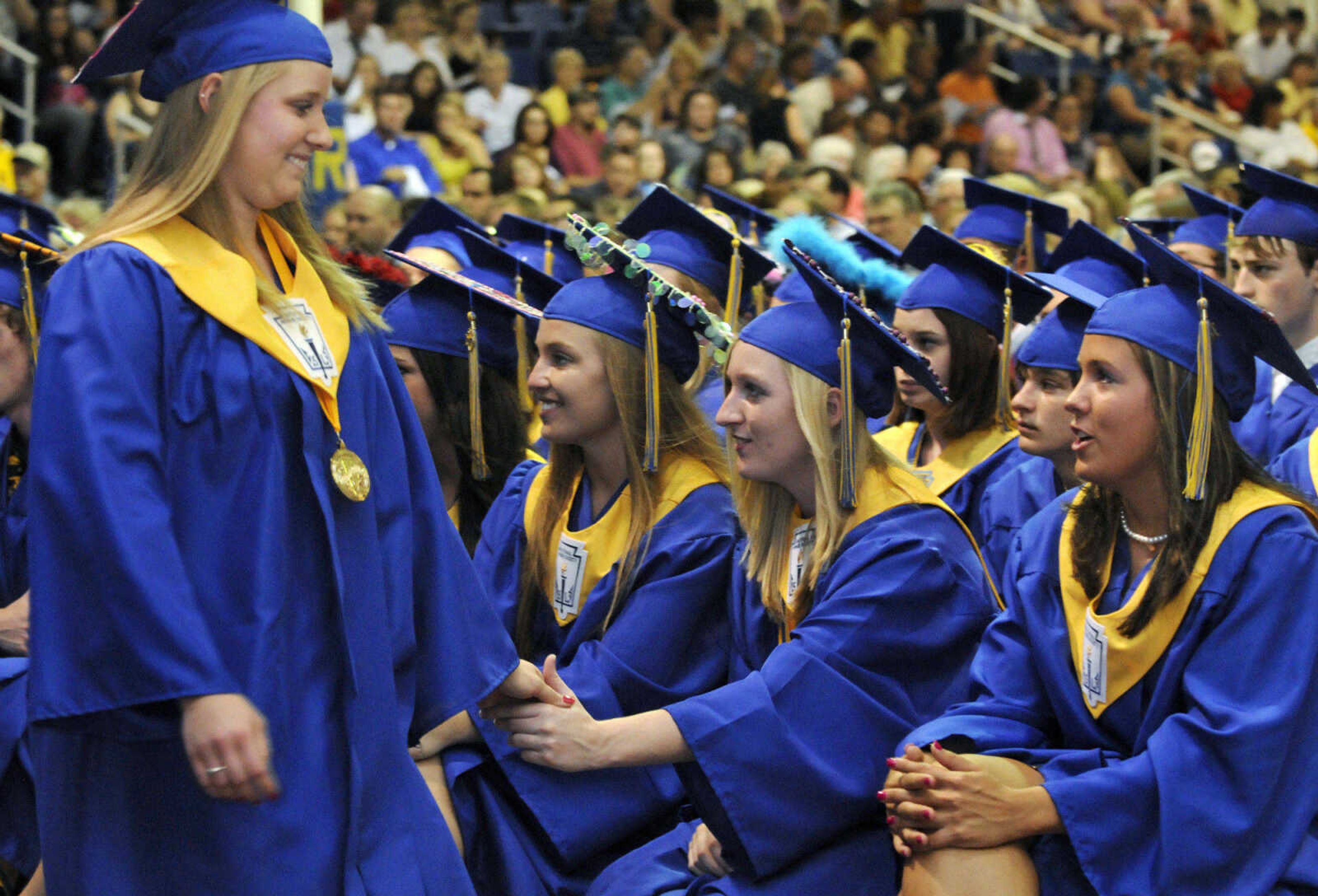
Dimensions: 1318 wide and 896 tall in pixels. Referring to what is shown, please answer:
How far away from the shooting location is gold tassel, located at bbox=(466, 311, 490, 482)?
14.8 feet

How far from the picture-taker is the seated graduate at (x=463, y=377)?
458cm

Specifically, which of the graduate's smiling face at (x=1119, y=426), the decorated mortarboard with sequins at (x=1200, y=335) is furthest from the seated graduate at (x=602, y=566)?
the decorated mortarboard with sequins at (x=1200, y=335)

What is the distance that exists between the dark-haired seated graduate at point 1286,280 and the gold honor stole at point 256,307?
3042 mm

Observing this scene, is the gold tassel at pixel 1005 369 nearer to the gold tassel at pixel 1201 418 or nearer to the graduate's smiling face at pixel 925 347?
the graduate's smiling face at pixel 925 347

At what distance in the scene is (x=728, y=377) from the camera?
382cm

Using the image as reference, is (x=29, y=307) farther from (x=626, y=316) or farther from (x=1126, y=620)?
(x=1126, y=620)

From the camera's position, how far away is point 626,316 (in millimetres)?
4129

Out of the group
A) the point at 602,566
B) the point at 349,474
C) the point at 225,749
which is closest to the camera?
the point at 225,749

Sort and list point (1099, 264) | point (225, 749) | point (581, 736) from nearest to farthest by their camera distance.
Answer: point (225, 749) → point (581, 736) → point (1099, 264)

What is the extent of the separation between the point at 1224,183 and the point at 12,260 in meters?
6.69

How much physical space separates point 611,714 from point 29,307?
170 cm

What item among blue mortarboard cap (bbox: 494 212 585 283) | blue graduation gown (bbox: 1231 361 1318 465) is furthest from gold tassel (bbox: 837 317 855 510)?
blue mortarboard cap (bbox: 494 212 585 283)

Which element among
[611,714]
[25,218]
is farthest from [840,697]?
[25,218]

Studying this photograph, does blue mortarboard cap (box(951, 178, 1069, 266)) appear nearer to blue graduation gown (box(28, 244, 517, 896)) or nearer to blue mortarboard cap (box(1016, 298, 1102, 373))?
blue mortarboard cap (box(1016, 298, 1102, 373))
